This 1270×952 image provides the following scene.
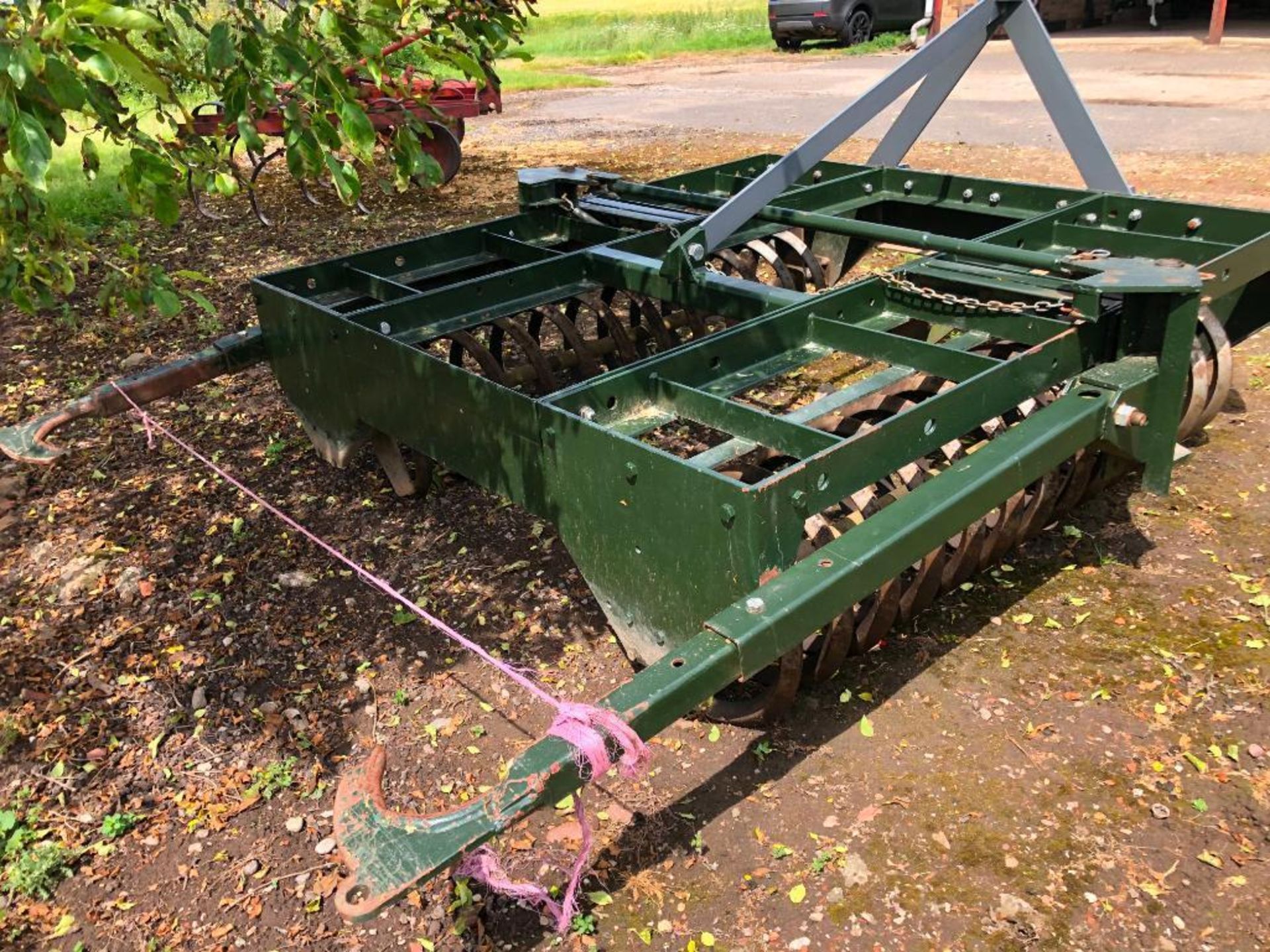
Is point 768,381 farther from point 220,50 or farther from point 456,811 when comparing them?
point 456,811

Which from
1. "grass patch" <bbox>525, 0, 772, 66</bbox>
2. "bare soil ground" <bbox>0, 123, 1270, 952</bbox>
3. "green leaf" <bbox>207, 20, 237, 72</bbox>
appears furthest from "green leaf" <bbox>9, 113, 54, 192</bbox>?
"grass patch" <bbox>525, 0, 772, 66</bbox>

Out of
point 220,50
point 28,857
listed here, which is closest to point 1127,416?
point 220,50

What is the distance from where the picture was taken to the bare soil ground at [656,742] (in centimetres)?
260

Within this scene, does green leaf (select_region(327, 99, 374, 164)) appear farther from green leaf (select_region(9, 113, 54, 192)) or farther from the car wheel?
the car wheel

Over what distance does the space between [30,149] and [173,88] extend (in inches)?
36.3

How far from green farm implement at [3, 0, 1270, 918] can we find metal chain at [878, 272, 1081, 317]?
0.05ft

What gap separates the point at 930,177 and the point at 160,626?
4185 millimetres

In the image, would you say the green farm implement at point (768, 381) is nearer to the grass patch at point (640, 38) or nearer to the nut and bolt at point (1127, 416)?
the nut and bolt at point (1127, 416)

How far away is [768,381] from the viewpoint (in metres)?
3.96

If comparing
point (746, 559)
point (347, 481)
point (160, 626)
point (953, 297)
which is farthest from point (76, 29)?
point (347, 481)

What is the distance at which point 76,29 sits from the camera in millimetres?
1792

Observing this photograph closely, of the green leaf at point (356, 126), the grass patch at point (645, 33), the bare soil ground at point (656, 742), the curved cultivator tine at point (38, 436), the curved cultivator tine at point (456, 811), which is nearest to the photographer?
the curved cultivator tine at point (456, 811)

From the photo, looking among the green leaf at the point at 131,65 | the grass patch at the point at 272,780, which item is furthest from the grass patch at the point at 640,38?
the green leaf at the point at 131,65

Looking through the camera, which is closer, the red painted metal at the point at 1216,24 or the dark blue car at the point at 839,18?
the red painted metal at the point at 1216,24
